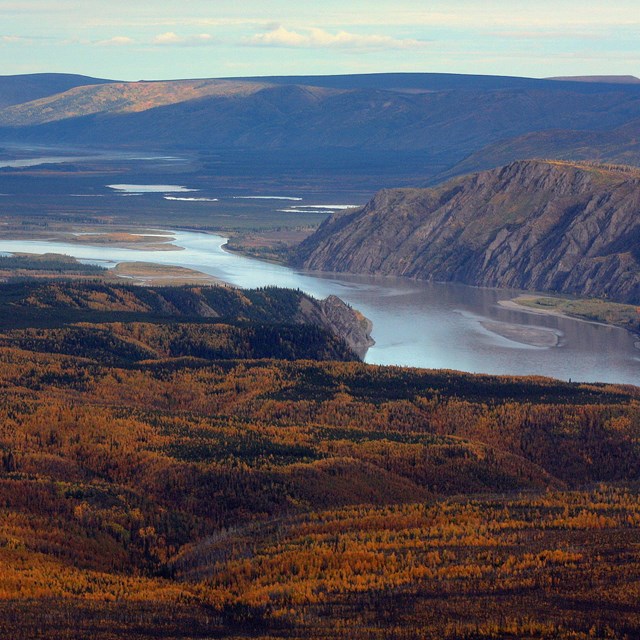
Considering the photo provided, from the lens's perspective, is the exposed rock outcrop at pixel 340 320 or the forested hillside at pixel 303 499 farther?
the exposed rock outcrop at pixel 340 320

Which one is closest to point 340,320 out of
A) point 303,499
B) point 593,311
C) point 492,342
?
point 492,342

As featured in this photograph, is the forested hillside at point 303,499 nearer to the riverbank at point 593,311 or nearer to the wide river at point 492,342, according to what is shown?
the wide river at point 492,342

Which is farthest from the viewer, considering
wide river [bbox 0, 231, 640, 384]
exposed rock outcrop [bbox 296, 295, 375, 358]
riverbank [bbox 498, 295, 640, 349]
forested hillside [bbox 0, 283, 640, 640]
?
riverbank [bbox 498, 295, 640, 349]

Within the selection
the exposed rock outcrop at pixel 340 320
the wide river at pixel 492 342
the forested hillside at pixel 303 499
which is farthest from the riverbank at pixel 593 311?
the forested hillside at pixel 303 499

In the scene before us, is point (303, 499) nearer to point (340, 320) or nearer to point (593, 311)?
point (340, 320)

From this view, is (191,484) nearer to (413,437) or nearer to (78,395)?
(413,437)

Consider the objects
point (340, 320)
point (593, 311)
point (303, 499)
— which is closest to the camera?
point (303, 499)

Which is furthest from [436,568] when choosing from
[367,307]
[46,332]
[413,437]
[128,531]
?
[367,307]

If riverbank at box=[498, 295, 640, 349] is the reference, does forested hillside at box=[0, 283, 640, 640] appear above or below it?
above

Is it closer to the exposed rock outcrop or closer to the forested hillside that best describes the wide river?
the exposed rock outcrop

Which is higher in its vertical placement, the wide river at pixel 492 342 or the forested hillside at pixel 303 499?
the forested hillside at pixel 303 499

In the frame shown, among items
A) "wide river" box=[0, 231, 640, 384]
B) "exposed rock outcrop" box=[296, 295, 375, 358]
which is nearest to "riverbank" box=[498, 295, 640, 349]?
"wide river" box=[0, 231, 640, 384]
